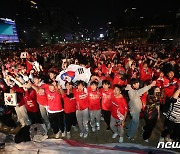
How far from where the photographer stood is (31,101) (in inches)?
302

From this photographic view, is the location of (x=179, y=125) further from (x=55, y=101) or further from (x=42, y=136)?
(x=42, y=136)

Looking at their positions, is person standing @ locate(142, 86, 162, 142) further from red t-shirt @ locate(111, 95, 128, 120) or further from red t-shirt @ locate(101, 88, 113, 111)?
red t-shirt @ locate(101, 88, 113, 111)

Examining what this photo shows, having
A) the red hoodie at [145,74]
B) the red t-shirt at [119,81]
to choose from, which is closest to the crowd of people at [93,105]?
the red t-shirt at [119,81]

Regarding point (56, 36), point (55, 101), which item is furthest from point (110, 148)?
point (56, 36)

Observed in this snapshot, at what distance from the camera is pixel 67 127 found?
7.48 metres

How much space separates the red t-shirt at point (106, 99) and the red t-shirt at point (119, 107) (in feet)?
1.34

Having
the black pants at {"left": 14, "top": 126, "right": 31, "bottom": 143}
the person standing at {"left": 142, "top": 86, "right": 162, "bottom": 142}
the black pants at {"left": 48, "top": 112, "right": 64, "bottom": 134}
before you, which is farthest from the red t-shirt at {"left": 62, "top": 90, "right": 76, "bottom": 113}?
the person standing at {"left": 142, "top": 86, "right": 162, "bottom": 142}

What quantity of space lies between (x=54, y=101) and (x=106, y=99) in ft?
5.53

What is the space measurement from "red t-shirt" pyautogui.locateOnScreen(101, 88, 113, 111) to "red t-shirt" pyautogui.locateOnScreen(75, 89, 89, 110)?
0.57 metres

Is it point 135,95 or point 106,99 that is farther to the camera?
point 106,99

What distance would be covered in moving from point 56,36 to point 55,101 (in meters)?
111

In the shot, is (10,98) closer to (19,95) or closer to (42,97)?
(19,95)

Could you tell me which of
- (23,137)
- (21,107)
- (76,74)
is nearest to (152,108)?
(76,74)

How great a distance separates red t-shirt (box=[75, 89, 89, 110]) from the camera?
706 centimetres
